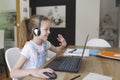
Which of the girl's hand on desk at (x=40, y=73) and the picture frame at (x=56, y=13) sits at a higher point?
the picture frame at (x=56, y=13)

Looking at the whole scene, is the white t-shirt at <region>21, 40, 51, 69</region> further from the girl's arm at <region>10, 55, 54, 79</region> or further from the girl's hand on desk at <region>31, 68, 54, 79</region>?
the girl's hand on desk at <region>31, 68, 54, 79</region>

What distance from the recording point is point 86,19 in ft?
13.3

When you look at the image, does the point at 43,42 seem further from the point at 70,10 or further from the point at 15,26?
the point at 70,10

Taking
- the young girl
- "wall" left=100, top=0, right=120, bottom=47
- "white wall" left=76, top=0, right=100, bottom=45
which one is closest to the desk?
the young girl

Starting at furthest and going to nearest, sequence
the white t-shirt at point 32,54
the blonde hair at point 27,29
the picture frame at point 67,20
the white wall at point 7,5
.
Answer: the picture frame at point 67,20 < the white wall at point 7,5 < the blonde hair at point 27,29 < the white t-shirt at point 32,54

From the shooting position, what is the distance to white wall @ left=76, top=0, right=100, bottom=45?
396cm

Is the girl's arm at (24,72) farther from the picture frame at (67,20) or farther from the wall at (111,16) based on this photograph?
the wall at (111,16)

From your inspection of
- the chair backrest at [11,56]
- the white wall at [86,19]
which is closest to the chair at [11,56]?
the chair backrest at [11,56]

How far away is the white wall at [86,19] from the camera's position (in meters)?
3.96

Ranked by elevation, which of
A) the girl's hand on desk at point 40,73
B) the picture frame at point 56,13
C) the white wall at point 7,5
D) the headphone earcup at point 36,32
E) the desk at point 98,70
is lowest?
the desk at point 98,70

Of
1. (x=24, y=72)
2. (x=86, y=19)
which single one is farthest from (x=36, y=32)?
(x=86, y=19)

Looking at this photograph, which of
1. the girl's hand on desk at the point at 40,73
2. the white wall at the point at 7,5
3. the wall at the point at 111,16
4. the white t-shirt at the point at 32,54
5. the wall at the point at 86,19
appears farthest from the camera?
the wall at the point at 111,16

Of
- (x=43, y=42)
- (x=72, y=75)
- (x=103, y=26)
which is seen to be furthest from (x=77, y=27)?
(x=72, y=75)

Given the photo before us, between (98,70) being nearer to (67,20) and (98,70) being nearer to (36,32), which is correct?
(36,32)
